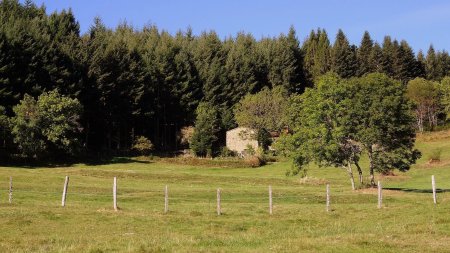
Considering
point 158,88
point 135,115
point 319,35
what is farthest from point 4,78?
point 319,35

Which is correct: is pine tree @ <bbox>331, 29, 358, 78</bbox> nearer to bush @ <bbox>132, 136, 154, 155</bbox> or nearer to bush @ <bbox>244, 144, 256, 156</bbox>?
bush @ <bbox>244, 144, 256, 156</bbox>

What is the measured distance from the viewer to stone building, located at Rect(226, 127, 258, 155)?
106 m

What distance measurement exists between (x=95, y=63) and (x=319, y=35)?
9538 cm

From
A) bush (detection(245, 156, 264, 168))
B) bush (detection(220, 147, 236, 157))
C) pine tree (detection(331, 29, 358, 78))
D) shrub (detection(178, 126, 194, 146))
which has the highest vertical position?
pine tree (detection(331, 29, 358, 78))

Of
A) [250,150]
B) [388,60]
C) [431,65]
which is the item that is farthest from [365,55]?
[250,150]

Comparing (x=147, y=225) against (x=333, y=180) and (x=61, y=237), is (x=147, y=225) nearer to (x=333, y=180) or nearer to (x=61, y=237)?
(x=61, y=237)

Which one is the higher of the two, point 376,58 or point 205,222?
point 376,58

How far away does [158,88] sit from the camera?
385 ft

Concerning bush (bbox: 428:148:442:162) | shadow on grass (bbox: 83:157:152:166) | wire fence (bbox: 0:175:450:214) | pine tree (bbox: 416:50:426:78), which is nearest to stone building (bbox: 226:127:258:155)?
shadow on grass (bbox: 83:157:152:166)

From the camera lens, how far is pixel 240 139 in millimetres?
108188

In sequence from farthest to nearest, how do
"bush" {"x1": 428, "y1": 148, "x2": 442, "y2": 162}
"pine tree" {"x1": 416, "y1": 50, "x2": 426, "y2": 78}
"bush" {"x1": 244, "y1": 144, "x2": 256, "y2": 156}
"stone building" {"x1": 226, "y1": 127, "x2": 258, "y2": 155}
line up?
"pine tree" {"x1": 416, "y1": 50, "x2": 426, "y2": 78}
"stone building" {"x1": 226, "y1": 127, "x2": 258, "y2": 155}
"bush" {"x1": 244, "y1": 144, "x2": 256, "y2": 156}
"bush" {"x1": 428, "y1": 148, "x2": 442, "y2": 162}

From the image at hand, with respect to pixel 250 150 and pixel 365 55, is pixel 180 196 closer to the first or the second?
pixel 250 150

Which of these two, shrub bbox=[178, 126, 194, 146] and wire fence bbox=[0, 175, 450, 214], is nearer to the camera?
wire fence bbox=[0, 175, 450, 214]

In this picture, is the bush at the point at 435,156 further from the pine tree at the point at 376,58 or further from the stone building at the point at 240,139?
the pine tree at the point at 376,58
